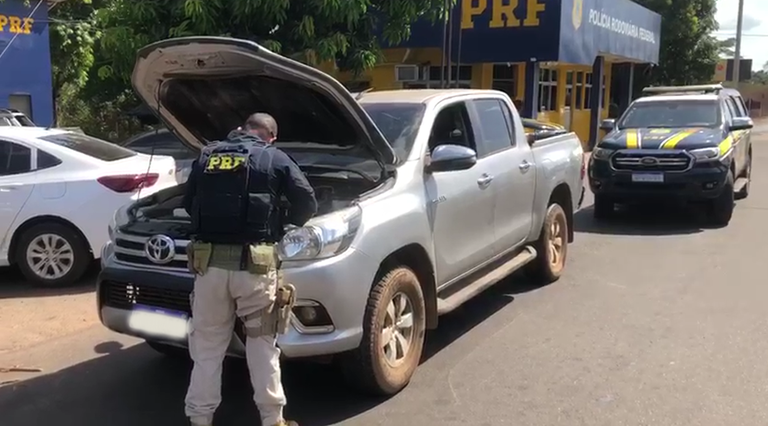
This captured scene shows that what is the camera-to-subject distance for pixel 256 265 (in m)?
3.84

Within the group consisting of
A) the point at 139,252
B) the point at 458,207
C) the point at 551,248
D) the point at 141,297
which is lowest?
the point at 551,248

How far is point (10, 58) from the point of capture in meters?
15.1

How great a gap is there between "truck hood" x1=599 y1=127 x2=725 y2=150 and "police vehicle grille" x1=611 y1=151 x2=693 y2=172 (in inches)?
4.9

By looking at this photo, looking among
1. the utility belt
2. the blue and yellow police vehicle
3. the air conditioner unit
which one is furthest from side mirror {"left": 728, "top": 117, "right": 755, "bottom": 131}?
the air conditioner unit

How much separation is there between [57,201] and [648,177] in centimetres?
711

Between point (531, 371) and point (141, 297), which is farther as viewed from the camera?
point (531, 371)

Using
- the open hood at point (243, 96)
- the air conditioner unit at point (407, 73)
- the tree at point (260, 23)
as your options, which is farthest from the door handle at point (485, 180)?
the air conditioner unit at point (407, 73)

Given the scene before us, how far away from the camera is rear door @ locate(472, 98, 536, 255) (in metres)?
6.16

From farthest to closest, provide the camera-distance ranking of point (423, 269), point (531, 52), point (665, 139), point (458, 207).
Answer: point (531, 52) < point (665, 139) < point (458, 207) < point (423, 269)

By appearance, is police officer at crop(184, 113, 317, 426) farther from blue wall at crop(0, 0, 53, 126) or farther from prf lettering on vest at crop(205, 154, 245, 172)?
blue wall at crop(0, 0, 53, 126)

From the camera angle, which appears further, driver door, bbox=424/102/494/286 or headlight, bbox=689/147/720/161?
headlight, bbox=689/147/720/161

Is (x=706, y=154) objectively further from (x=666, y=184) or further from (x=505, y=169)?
(x=505, y=169)

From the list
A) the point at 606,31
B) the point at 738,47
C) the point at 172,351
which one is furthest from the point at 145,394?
the point at 738,47

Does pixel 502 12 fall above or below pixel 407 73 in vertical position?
above
